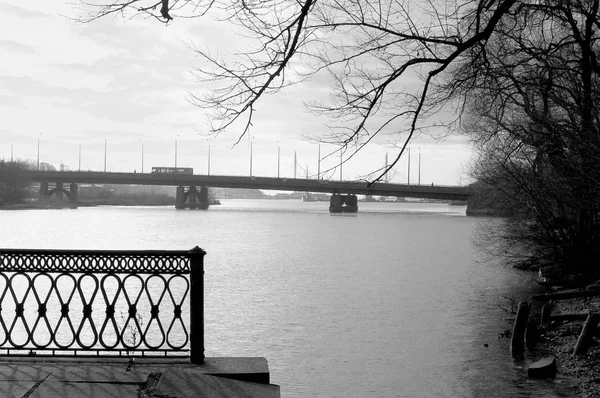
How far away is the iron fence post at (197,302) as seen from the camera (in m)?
7.12

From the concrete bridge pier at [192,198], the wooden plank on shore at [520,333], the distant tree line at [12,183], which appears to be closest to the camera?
the wooden plank on shore at [520,333]

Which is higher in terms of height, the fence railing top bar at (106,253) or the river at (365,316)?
the fence railing top bar at (106,253)

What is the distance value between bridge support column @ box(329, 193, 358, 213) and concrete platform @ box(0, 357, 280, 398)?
105 meters

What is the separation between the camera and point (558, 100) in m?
15.9

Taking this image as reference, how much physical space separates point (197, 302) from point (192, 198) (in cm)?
11864

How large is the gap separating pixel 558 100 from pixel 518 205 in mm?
12454

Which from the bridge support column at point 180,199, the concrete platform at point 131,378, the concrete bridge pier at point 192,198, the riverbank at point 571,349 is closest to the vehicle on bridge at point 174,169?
the concrete bridge pier at point 192,198

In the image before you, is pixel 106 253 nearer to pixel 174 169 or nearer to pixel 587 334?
pixel 587 334

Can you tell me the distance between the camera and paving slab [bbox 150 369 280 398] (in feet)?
20.4

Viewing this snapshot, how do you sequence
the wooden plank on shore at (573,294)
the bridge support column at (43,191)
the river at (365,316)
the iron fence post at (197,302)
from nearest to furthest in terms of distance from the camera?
the iron fence post at (197,302) < the river at (365,316) < the wooden plank on shore at (573,294) < the bridge support column at (43,191)

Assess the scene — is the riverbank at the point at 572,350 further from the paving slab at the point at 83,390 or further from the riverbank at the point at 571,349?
the paving slab at the point at 83,390

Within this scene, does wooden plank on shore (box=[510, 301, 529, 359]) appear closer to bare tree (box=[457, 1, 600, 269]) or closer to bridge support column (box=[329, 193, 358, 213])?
bare tree (box=[457, 1, 600, 269])

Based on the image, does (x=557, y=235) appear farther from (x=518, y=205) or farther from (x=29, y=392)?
(x=29, y=392)

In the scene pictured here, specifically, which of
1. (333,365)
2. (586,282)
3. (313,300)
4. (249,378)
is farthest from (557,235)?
(249,378)
